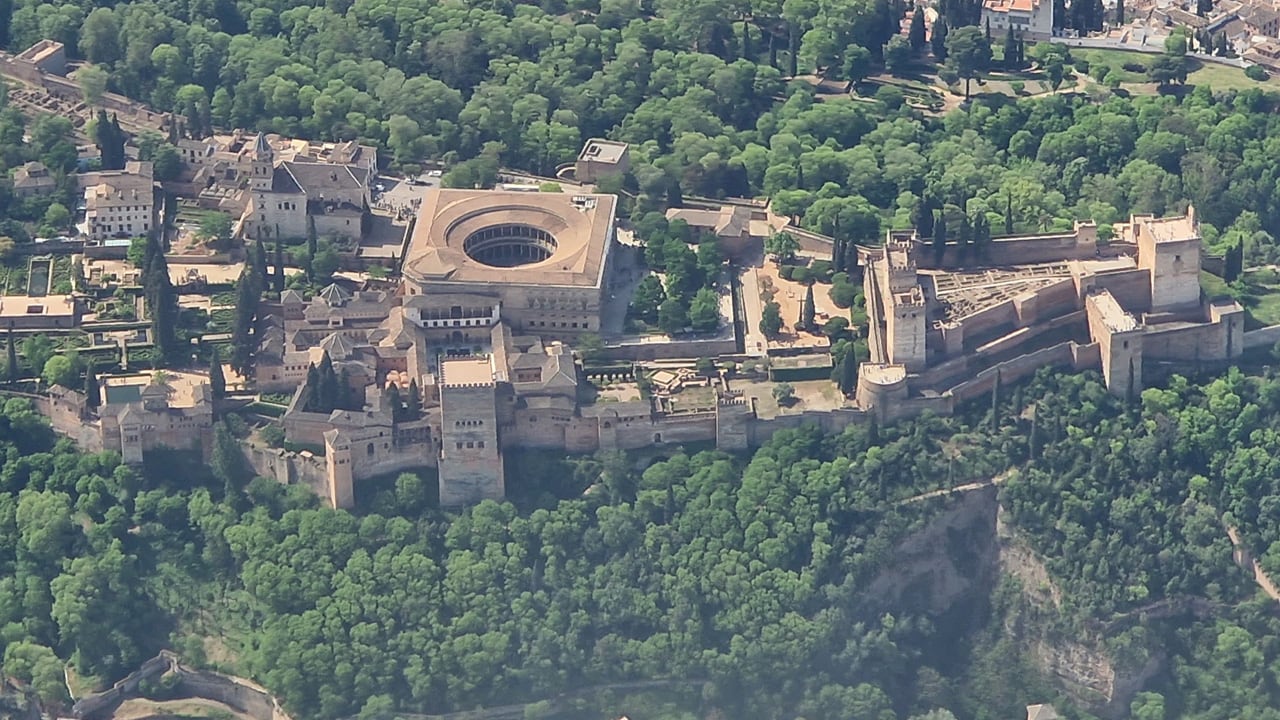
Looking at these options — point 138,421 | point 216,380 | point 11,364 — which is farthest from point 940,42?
point 11,364

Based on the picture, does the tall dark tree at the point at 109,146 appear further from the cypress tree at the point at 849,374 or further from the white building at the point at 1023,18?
the white building at the point at 1023,18

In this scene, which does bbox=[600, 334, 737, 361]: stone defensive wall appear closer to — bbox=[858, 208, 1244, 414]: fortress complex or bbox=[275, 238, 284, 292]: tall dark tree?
bbox=[858, 208, 1244, 414]: fortress complex

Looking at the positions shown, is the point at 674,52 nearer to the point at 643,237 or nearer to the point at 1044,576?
the point at 643,237

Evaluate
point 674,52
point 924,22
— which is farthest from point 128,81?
point 924,22

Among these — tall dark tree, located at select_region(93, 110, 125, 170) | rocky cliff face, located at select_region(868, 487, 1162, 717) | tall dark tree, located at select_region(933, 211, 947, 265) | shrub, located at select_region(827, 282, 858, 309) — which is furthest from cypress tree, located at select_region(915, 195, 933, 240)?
tall dark tree, located at select_region(93, 110, 125, 170)

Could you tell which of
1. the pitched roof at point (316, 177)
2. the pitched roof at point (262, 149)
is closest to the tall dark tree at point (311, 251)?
the pitched roof at point (316, 177)

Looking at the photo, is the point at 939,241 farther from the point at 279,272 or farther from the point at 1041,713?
the point at 279,272
